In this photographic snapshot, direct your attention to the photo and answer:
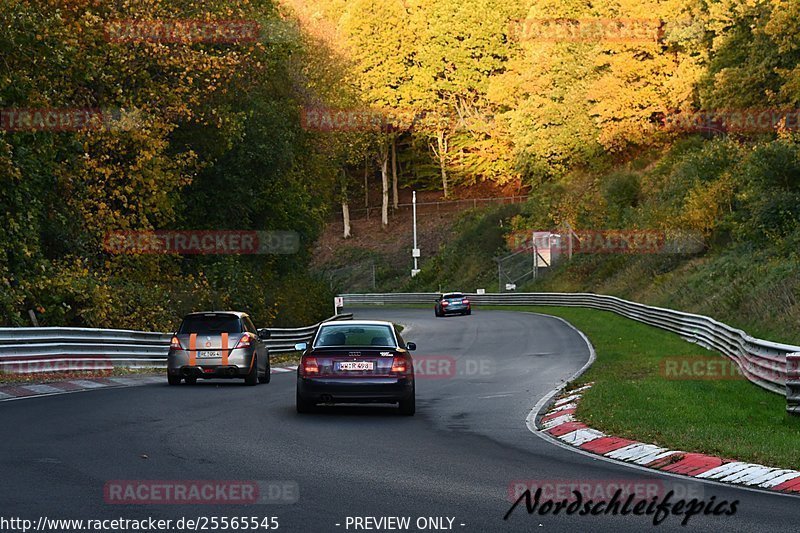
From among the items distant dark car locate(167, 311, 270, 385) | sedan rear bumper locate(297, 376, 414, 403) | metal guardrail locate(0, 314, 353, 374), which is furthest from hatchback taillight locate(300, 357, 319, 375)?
metal guardrail locate(0, 314, 353, 374)

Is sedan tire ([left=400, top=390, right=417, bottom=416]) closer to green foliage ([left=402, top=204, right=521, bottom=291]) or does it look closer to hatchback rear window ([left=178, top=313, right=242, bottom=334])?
hatchback rear window ([left=178, top=313, right=242, bottom=334])

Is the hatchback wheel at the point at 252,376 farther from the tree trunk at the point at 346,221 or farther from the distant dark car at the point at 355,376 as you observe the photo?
the tree trunk at the point at 346,221

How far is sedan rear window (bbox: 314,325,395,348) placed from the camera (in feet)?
57.3

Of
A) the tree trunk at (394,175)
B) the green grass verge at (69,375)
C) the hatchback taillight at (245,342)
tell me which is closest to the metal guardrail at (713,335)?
the hatchback taillight at (245,342)

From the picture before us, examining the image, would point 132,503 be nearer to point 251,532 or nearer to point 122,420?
point 251,532

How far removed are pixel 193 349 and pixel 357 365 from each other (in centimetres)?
649

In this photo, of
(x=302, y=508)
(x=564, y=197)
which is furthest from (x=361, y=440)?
(x=564, y=197)

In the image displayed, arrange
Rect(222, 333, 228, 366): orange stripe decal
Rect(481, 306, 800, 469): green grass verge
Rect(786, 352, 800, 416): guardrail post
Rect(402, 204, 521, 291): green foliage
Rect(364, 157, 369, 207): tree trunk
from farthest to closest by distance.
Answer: Rect(364, 157, 369, 207): tree trunk
Rect(402, 204, 521, 291): green foliage
Rect(222, 333, 228, 366): orange stripe decal
Rect(786, 352, 800, 416): guardrail post
Rect(481, 306, 800, 469): green grass verge

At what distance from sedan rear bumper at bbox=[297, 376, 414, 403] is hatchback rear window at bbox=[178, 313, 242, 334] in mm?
6084

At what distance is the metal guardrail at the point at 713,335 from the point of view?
18.5 meters

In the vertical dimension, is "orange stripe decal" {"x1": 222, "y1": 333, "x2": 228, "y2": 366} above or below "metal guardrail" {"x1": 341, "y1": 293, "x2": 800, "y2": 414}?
above

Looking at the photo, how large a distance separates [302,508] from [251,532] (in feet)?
2.96

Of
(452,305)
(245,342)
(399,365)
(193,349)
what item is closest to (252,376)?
(245,342)

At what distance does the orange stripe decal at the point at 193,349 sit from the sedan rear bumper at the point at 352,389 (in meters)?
6.09
